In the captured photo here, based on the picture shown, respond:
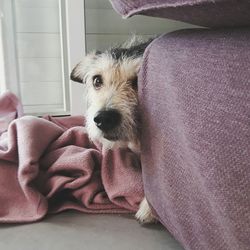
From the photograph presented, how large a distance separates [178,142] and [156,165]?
12 centimetres

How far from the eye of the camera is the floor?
0.74m

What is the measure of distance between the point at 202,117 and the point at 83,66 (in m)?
0.71

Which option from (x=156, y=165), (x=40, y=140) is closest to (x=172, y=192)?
(x=156, y=165)

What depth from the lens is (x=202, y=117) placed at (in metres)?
0.50

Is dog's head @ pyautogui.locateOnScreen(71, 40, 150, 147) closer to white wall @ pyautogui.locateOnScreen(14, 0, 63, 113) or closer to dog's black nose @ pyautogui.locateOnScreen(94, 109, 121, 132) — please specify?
dog's black nose @ pyautogui.locateOnScreen(94, 109, 121, 132)

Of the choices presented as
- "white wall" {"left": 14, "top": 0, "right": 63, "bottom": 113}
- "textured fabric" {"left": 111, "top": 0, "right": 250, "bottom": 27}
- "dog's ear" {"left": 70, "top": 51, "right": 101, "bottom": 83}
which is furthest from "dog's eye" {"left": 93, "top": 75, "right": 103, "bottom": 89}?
"white wall" {"left": 14, "top": 0, "right": 63, "bottom": 113}

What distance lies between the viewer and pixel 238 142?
1.41 feet

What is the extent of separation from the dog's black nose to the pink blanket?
0.15 meters

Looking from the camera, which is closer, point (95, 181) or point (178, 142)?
point (178, 142)

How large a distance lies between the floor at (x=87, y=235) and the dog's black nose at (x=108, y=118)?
218 millimetres

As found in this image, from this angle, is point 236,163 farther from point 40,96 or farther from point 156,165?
point 40,96

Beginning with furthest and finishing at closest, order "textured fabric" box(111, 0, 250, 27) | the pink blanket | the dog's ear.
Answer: the dog's ear → the pink blanket → "textured fabric" box(111, 0, 250, 27)

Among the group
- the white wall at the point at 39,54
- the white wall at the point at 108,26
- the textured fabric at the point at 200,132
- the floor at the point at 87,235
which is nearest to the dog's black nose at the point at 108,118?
the textured fabric at the point at 200,132

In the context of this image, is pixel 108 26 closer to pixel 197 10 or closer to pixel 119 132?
pixel 119 132
